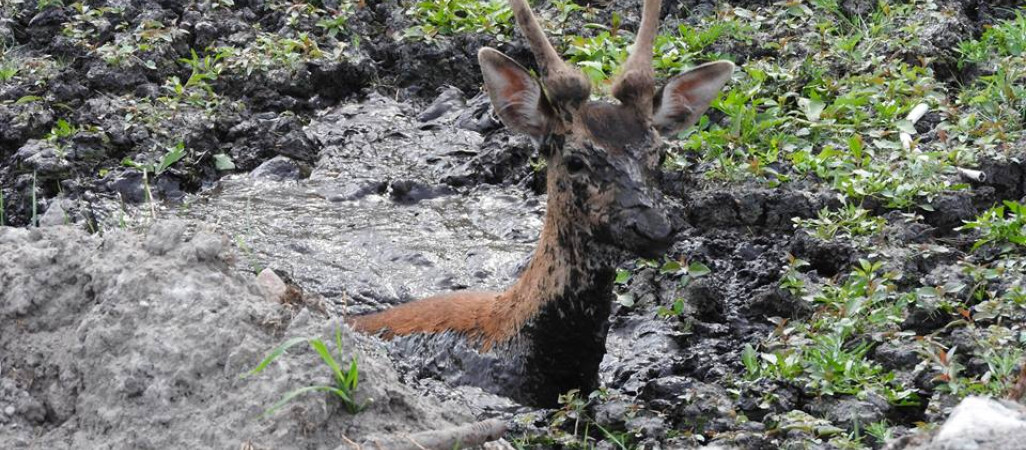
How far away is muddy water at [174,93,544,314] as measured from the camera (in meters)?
6.91

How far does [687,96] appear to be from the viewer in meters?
5.97

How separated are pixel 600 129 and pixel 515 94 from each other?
1.53 ft

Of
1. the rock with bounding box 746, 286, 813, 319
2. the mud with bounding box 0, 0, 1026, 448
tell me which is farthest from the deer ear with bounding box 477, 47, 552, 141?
the rock with bounding box 746, 286, 813, 319

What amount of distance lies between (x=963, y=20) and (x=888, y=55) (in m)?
0.74

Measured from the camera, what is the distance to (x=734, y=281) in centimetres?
650

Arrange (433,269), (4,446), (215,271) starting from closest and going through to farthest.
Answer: (4,446), (215,271), (433,269)

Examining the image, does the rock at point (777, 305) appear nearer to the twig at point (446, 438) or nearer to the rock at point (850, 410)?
the rock at point (850, 410)

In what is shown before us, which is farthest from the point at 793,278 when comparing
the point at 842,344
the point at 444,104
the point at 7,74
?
the point at 7,74

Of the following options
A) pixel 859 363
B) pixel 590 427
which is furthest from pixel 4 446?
pixel 859 363

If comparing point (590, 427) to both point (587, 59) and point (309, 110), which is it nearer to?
point (587, 59)

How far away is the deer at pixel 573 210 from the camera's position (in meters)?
5.29

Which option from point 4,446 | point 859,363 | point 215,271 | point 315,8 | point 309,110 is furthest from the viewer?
point 315,8

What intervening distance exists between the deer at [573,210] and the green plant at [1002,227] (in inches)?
60.1

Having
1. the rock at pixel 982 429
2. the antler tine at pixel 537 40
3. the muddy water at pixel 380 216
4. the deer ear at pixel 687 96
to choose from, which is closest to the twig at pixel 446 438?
the rock at pixel 982 429
